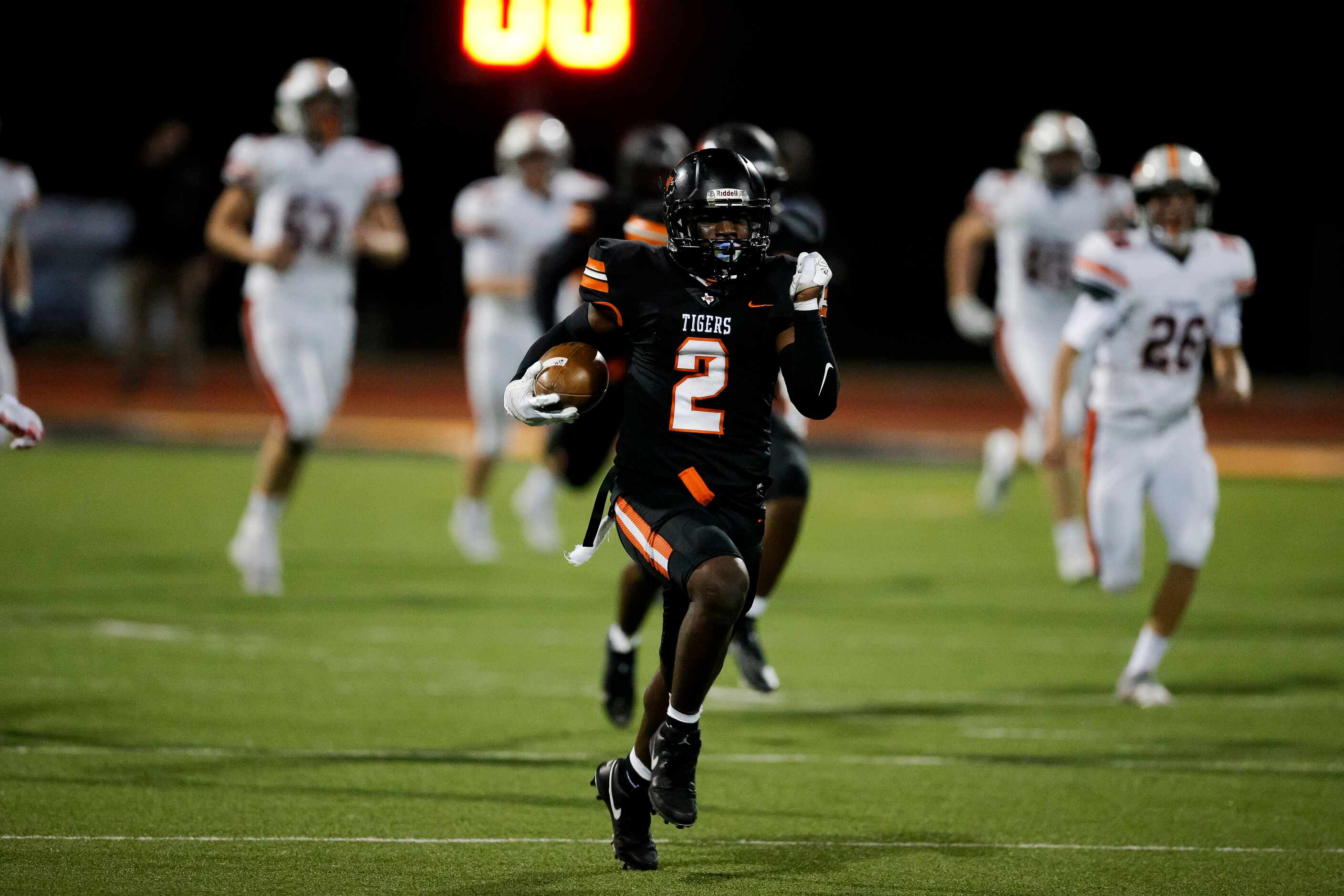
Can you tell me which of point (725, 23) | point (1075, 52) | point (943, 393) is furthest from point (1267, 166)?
point (725, 23)

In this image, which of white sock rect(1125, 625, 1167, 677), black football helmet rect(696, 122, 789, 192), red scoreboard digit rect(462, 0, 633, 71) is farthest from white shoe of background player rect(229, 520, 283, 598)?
red scoreboard digit rect(462, 0, 633, 71)

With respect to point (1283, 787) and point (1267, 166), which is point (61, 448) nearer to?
point (1283, 787)

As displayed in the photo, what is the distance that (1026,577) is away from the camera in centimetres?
909

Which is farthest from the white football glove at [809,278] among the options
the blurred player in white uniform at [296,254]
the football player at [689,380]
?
the blurred player in white uniform at [296,254]

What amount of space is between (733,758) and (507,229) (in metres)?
5.10

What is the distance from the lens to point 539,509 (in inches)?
385

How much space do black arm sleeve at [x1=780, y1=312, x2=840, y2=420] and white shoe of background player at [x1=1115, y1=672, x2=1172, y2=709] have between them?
2540 millimetres

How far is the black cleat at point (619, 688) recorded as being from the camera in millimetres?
5398

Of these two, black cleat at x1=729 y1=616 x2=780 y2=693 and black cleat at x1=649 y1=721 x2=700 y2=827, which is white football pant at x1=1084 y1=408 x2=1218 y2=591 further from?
black cleat at x1=649 y1=721 x2=700 y2=827

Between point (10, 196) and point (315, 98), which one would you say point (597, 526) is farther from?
point (10, 196)

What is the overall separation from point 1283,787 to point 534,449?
1064cm

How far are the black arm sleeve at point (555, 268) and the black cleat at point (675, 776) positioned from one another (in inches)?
125

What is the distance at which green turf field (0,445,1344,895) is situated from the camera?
4043 millimetres

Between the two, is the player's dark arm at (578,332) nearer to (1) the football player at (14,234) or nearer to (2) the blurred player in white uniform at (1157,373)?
(2) the blurred player in white uniform at (1157,373)
